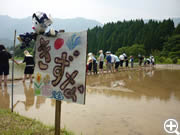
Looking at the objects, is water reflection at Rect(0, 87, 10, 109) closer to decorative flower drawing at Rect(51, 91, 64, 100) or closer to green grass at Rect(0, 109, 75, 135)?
green grass at Rect(0, 109, 75, 135)

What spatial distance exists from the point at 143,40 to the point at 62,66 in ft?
170

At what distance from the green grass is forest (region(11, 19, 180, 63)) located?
3665 centimetres

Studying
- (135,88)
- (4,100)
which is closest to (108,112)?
(4,100)

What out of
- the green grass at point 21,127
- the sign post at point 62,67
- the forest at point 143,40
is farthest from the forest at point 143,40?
the sign post at point 62,67

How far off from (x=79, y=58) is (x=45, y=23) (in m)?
0.96

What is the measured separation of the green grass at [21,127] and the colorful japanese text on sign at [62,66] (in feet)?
2.48

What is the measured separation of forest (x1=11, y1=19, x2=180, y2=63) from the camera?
4041 cm

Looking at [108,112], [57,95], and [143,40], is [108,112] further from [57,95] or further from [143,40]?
[143,40]

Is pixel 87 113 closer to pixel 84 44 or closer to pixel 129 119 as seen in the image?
pixel 129 119

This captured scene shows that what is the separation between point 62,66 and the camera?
230 centimetres

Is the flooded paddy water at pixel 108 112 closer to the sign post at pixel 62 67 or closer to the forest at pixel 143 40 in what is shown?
Answer: the sign post at pixel 62 67

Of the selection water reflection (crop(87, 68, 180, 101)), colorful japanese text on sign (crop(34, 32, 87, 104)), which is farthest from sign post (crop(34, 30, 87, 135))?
water reflection (crop(87, 68, 180, 101))

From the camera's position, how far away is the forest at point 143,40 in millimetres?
40406

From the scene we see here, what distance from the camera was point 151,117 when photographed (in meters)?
3.67
